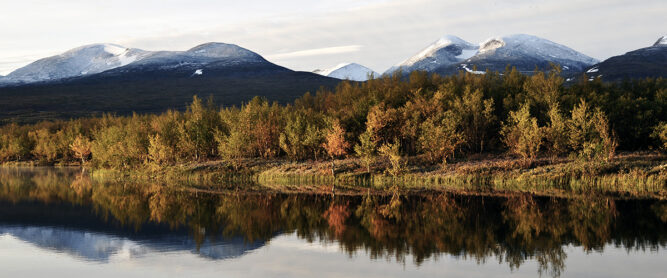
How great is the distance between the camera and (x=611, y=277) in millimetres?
20062

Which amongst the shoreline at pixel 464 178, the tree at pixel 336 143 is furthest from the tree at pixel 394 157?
the tree at pixel 336 143

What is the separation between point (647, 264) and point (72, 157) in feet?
380

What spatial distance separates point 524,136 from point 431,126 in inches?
379

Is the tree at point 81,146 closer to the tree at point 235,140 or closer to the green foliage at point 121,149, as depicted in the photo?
the green foliage at point 121,149

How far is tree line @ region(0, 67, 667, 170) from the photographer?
5606 centimetres

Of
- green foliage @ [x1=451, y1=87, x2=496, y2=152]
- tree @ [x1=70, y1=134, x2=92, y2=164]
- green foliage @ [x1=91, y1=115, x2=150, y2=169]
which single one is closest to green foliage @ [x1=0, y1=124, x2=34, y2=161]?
tree @ [x1=70, y1=134, x2=92, y2=164]

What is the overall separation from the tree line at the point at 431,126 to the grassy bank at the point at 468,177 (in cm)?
154

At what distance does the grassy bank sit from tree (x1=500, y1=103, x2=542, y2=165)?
1.30 m

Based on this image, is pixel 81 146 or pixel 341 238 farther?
pixel 81 146

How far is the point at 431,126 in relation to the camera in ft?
195

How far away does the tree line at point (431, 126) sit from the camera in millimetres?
56062

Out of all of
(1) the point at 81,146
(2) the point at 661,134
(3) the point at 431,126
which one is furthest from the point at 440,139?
(1) the point at 81,146

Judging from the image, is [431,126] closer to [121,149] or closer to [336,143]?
[336,143]

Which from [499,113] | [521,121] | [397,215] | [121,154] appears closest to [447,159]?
[521,121]
